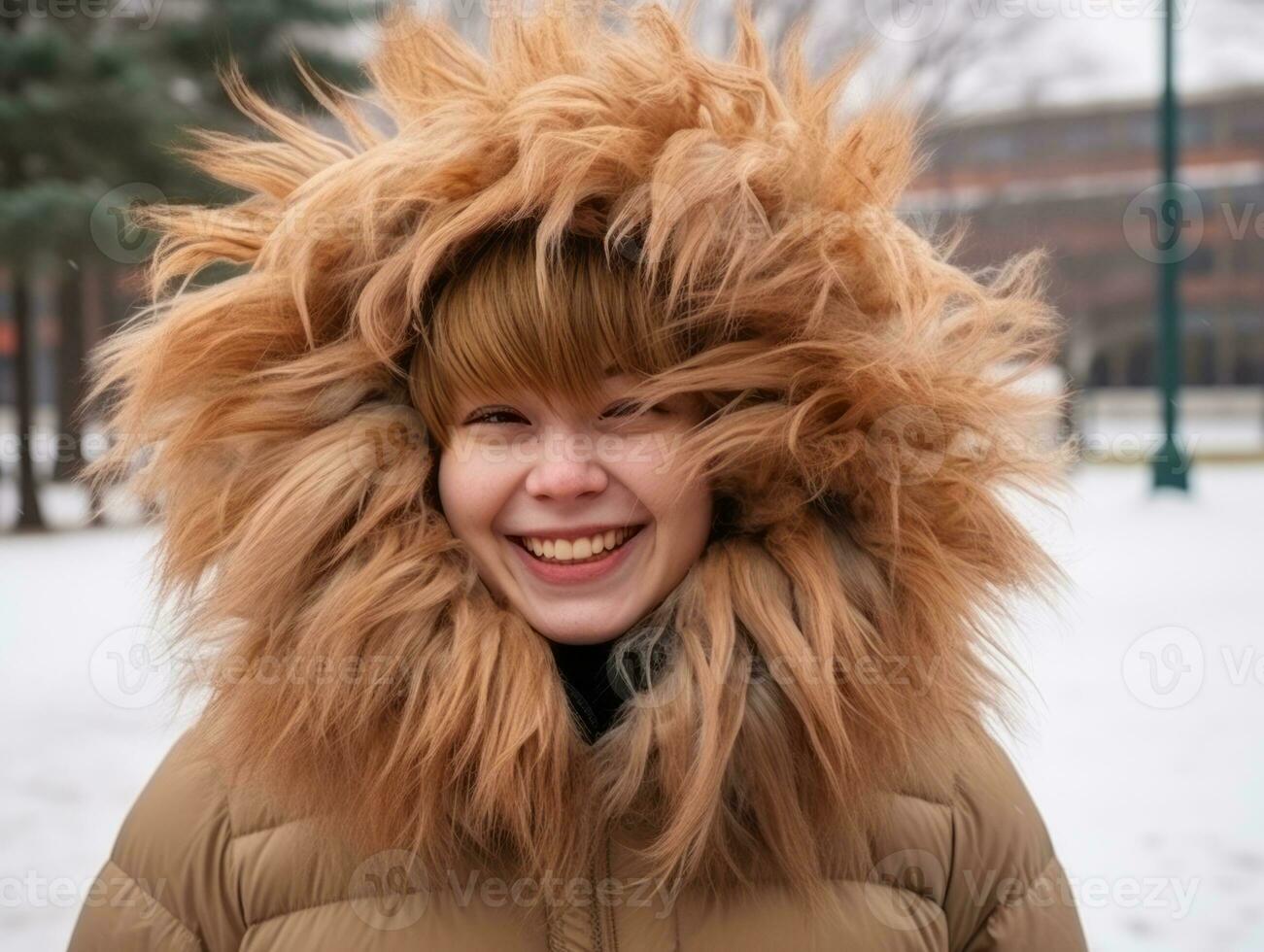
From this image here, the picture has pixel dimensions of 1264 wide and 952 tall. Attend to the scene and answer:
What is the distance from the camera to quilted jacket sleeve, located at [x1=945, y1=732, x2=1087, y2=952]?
4.39 ft

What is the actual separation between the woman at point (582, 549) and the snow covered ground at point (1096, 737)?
229 millimetres

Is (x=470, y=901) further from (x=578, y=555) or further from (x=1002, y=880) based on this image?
(x=1002, y=880)

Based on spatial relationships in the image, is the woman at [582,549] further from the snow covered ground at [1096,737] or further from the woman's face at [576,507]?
the snow covered ground at [1096,737]

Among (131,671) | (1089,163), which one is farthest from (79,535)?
(1089,163)

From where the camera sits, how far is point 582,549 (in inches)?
49.4

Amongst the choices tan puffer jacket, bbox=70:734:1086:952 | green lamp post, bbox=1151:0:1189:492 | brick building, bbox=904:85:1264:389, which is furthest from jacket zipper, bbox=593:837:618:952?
brick building, bbox=904:85:1264:389

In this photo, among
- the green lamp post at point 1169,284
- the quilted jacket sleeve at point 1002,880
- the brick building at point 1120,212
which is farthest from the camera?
the brick building at point 1120,212

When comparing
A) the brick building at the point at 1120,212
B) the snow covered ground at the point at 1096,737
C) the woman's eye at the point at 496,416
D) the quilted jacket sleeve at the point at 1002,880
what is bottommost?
the snow covered ground at the point at 1096,737

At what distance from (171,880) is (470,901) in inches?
14.1

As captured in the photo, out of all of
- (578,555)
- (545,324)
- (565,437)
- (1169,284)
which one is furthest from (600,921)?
(1169,284)

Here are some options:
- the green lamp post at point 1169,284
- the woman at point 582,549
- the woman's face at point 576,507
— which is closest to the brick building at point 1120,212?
the green lamp post at point 1169,284

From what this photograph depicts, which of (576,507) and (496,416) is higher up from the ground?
(496,416)

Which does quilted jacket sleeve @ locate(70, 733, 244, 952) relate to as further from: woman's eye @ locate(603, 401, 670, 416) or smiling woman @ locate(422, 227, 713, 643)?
woman's eye @ locate(603, 401, 670, 416)

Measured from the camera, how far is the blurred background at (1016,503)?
9.41ft
